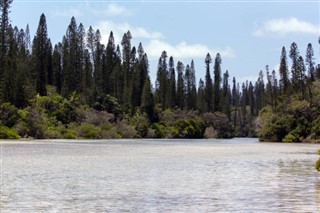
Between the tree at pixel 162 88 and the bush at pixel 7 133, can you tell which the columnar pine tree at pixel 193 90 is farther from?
the bush at pixel 7 133

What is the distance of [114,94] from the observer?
13175cm

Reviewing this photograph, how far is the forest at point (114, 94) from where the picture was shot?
8644 cm

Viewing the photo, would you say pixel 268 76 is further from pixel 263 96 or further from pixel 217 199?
pixel 217 199

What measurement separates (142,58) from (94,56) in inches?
653

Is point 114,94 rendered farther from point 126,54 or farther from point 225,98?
point 225,98

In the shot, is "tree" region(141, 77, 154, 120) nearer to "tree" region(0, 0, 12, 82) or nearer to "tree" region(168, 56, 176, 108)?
"tree" region(168, 56, 176, 108)

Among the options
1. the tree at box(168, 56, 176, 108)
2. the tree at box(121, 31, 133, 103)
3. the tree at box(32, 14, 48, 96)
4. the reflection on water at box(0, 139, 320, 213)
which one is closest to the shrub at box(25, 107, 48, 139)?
the tree at box(32, 14, 48, 96)

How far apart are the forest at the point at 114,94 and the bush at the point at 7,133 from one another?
6.3 inches

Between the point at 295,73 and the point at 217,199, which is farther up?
the point at 295,73

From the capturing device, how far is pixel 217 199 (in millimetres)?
15016

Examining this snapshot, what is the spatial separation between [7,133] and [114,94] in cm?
6413

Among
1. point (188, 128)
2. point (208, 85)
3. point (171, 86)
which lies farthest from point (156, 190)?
point (208, 85)

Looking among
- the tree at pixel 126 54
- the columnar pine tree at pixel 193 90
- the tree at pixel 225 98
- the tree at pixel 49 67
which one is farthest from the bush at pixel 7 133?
the tree at pixel 225 98

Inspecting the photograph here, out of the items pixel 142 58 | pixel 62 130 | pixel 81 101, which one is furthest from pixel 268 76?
pixel 62 130
